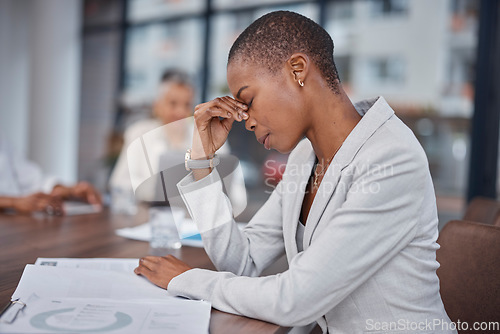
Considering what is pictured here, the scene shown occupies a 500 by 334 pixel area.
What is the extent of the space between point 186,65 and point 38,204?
3019 mm

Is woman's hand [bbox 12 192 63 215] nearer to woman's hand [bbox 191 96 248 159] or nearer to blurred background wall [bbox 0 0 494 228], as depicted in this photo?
woman's hand [bbox 191 96 248 159]

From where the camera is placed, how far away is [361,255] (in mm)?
735

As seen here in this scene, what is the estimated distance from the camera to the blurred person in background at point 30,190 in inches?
64.8

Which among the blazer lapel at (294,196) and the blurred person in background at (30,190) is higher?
the blazer lapel at (294,196)

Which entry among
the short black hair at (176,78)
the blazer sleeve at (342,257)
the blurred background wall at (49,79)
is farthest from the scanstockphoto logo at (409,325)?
the blurred background wall at (49,79)

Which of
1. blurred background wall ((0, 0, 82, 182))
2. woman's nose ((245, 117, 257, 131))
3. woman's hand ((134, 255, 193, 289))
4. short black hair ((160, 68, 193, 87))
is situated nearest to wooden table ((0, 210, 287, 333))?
woman's hand ((134, 255, 193, 289))

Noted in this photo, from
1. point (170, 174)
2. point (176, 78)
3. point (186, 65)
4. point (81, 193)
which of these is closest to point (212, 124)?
point (170, 174)

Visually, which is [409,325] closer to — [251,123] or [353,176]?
[353,176]

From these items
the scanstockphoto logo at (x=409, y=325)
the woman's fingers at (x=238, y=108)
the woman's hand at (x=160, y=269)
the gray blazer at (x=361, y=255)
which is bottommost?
the scanstockphoto logo at (x=409, y=325)

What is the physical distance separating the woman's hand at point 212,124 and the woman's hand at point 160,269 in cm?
29

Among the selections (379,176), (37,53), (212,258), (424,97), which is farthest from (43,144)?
(379,176)

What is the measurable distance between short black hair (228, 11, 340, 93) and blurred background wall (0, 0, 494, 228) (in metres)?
2.13

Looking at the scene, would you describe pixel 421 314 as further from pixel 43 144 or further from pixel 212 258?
pixel 43 144

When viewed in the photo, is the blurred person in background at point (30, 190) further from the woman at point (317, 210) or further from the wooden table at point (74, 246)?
the woman at point (317, 210)
